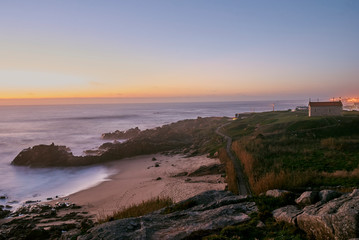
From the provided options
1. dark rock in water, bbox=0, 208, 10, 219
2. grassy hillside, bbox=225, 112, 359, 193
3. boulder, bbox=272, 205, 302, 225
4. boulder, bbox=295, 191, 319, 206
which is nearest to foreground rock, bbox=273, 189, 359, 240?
boulder, bbox=272, 205, 302, 225

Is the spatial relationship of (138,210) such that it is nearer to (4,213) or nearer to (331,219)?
(331,219)

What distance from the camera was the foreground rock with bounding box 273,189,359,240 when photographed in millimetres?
6543

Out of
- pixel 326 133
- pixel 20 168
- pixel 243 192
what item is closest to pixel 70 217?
pixel 243 192

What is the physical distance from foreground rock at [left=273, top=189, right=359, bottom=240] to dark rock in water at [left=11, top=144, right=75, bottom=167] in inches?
1470

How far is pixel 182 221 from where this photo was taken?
977 centimetres

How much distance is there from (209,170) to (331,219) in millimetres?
20208

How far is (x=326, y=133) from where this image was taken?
124 ft

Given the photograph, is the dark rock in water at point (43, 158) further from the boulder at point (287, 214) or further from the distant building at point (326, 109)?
the distant building at point (326, 109)

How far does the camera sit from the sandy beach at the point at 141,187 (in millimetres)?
20505

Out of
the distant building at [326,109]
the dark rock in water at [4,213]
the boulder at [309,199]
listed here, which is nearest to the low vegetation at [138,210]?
the boulder at [309,199]

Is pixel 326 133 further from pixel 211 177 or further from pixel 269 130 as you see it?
pixel 211 177

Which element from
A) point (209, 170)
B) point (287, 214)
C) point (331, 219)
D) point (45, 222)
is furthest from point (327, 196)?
point (209, 170)

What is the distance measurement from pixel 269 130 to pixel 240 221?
40.1 metres

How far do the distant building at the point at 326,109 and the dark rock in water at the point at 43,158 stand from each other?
48.4m
